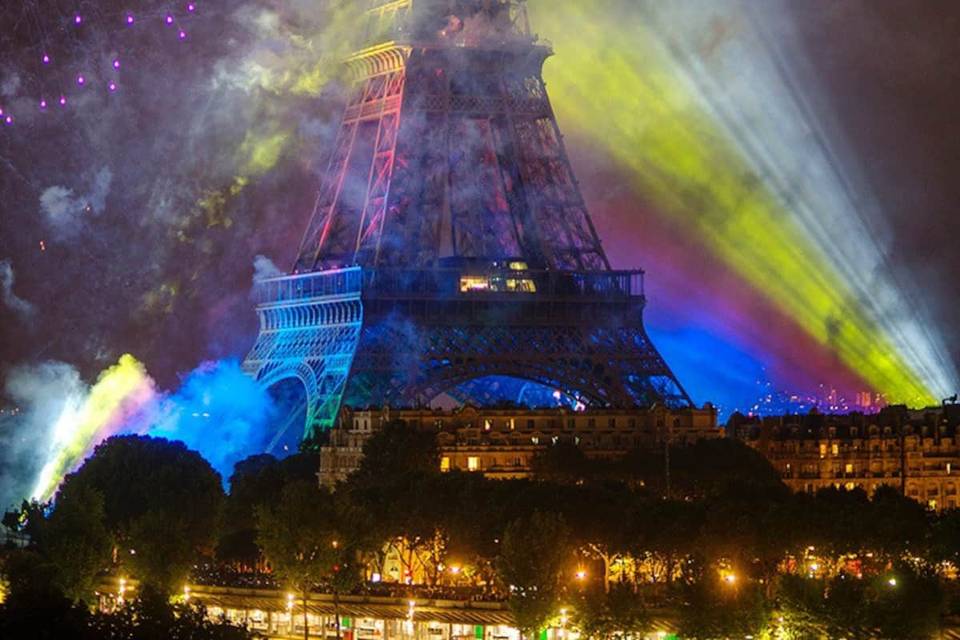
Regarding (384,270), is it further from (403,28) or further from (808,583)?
(808,583)

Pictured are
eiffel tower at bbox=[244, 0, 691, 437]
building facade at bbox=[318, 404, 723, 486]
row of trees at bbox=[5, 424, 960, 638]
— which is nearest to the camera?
row of trees at bbox=[5, 424, 960, 638]

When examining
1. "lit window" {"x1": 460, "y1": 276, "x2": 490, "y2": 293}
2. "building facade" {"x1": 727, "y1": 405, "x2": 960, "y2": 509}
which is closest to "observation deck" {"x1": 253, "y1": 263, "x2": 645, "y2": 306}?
"lit window" {"x1": 460, "y1": 276, "x2": 490, "y2": 293}

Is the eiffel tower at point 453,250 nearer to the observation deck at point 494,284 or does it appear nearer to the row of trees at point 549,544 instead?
the observation deck at point 494,284

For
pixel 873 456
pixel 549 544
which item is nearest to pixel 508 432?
pixel 873 456

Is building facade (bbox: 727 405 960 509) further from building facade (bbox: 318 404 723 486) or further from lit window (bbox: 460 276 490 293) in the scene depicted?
lit window (bbox: 460 276 490 293)

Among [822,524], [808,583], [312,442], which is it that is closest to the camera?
[808,583]

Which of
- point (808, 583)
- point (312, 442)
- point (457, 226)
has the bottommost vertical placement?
point (808, 583)

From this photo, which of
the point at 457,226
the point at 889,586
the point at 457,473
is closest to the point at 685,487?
the point at 457,473
